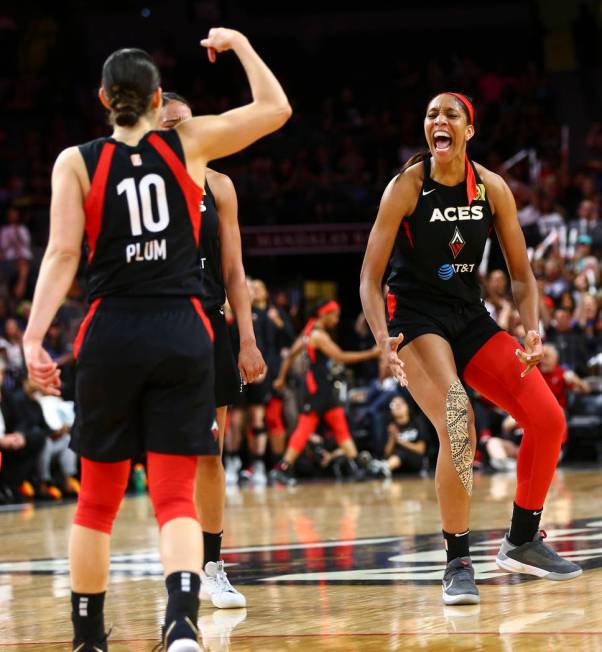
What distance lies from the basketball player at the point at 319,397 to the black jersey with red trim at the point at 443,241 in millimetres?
8408

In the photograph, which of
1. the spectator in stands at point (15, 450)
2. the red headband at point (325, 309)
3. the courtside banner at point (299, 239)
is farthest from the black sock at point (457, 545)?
the courtside banner at point (299, 239)

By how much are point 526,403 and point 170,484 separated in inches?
78.3

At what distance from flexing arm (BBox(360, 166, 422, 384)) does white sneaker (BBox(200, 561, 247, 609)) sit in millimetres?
1157

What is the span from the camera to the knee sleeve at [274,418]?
48.9ft

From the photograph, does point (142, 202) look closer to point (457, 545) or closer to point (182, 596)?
point (182, 596)

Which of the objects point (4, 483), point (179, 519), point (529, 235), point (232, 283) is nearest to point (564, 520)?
point (232, 283)

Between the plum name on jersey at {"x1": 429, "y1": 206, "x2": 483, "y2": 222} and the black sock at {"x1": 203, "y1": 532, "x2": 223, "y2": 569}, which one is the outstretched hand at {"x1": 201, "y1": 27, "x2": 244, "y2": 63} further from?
the black sock at {"x1": 203, "y1": 532, "x2": 223, "y2": 569}

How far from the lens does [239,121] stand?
3977 millimetres

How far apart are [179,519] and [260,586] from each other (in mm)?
2045

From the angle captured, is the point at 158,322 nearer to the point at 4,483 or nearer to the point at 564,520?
the point at 564,520

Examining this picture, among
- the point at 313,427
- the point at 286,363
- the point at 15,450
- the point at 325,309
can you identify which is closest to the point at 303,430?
the point at 313,427

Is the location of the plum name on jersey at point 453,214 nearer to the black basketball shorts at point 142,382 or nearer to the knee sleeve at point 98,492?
the black basketball shorts at point 142,382

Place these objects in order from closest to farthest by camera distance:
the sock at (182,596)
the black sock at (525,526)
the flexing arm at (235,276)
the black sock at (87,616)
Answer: the sock at (182,596) < the black sock at (87,616) < the flexing arm at (235,276) < the black sock at (525,526)

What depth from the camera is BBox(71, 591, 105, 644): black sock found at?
3895 mm
